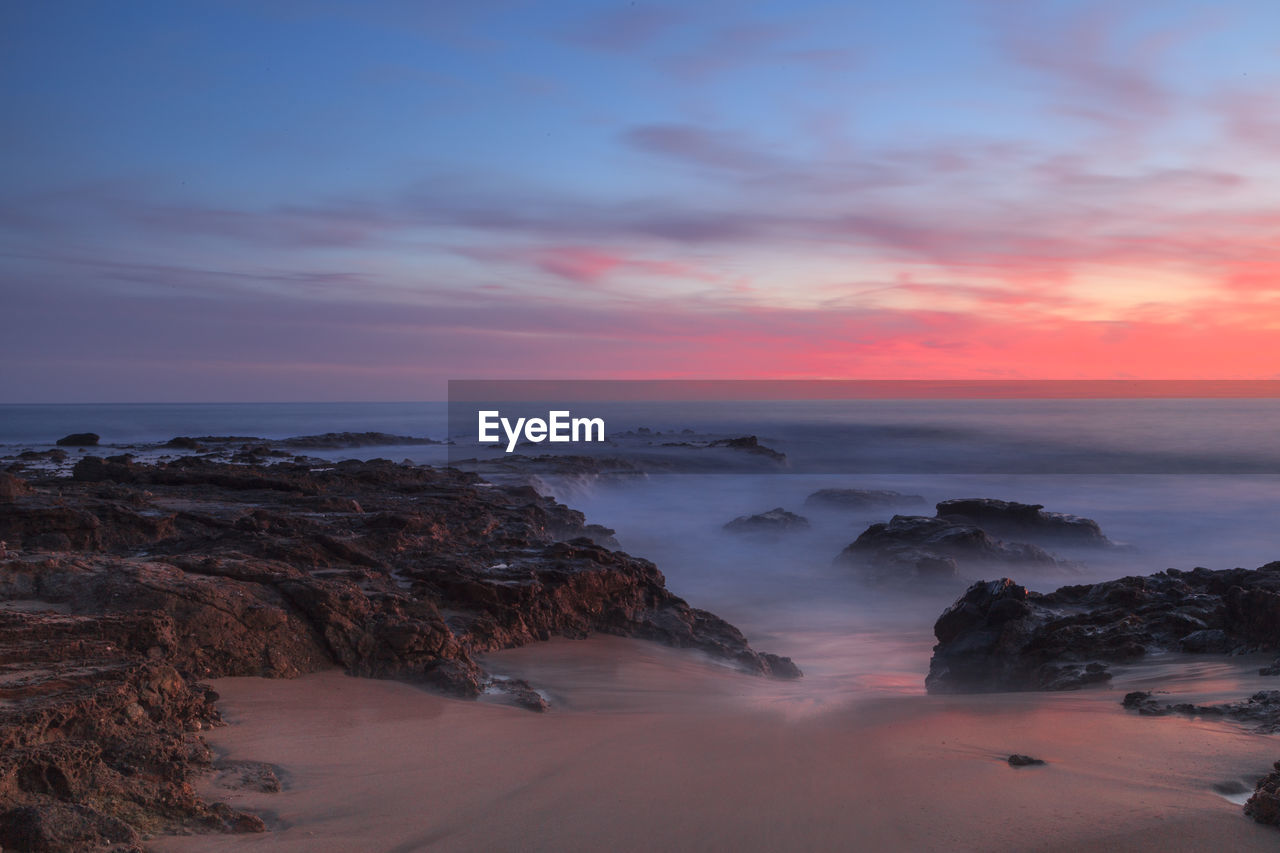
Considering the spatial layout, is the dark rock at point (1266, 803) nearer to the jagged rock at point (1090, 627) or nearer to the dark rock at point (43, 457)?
the jagged rock at point (1090, 627)

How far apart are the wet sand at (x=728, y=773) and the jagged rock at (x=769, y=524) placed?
41.0 ft

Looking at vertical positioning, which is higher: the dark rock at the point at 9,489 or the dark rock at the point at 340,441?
the dark rock at the point at 9,489

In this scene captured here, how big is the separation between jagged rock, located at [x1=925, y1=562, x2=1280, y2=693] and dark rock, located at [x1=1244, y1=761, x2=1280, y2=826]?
2797mm

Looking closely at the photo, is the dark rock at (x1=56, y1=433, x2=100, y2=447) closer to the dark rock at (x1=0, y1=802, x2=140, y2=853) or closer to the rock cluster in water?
the rock cluster in water

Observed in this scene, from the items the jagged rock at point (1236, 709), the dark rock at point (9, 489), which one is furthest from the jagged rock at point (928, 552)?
the dark rock at point (9, 489)

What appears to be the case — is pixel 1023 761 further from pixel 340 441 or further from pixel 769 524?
pixel 340 441

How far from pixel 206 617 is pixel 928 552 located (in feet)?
37.5

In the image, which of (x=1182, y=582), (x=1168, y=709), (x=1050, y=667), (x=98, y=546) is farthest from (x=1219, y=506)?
(x=98, y=546)

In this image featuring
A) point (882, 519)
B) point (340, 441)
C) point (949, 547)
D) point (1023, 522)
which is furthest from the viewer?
point (340, 441)

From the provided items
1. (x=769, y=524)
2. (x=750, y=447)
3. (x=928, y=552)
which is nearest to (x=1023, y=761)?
(x=928, y=552)

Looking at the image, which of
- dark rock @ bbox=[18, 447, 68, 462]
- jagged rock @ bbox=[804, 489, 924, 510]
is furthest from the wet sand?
dark rock @ bbox=[18, 447, 68, 462]

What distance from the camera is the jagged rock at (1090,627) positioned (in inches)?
256

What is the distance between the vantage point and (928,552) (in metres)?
13.8

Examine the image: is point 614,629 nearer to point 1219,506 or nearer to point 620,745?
point 620,745
